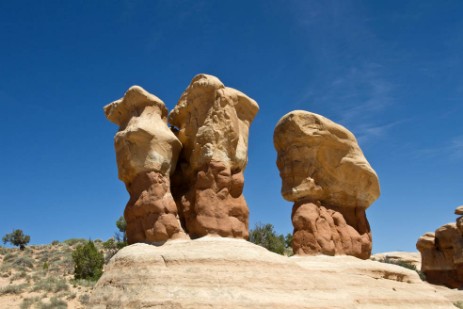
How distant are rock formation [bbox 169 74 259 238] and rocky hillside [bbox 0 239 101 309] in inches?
394

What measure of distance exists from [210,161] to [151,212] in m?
1.97

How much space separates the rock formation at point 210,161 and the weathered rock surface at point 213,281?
0.71 metres

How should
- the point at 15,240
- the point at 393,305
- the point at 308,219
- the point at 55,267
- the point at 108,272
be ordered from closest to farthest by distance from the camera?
the point at 108,272 < the point at 393,305 < the point at 308,219 < the point at 55,267 < the point at 15,240

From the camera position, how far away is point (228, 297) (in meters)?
8.69

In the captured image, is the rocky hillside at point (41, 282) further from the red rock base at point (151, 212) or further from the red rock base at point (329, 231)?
the red rock base at point (329, 231)

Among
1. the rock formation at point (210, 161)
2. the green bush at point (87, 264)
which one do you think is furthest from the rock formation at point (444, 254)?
the rock formation at point (210, 161)

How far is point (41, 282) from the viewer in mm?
28828

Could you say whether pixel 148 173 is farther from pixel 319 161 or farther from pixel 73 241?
pixel 73 241

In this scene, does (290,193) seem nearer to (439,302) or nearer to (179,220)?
(179,220)

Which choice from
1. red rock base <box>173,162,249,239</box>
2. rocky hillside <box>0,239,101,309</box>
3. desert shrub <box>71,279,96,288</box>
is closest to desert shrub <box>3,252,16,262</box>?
rocky hillside <box>0,239,101,309</box>

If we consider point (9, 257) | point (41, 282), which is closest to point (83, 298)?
point (41, 282)

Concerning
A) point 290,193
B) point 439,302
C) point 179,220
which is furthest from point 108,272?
point 439,302

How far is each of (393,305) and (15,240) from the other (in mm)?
45756

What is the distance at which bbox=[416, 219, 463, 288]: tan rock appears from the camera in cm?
3550
